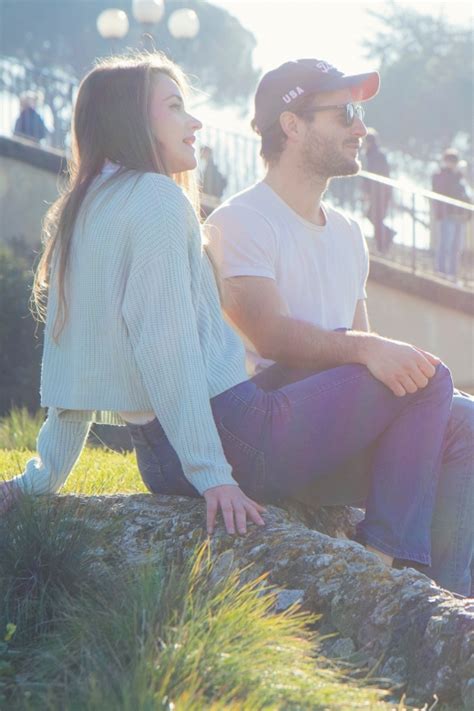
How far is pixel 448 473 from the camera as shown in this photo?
3.96m

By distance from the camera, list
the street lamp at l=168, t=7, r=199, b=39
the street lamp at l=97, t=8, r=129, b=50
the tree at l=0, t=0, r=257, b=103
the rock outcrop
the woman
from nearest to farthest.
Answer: the rock outcrop → the woman → the street lamp at l=168, t=7, r=199, b=39 → the street lamp at l=97, t=8, r=129, b=50 → the tree at l=0, t=0, r=257, b=103

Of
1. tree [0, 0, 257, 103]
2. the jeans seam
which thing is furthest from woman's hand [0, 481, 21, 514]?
tree [0, 0, 257, 103]

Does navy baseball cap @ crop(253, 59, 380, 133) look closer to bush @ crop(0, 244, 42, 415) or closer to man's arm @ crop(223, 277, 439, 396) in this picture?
man's arm @ crop(223, 277, 439, 396)

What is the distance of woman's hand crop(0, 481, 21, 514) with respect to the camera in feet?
11.6

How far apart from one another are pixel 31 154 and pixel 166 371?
1068 centimetres

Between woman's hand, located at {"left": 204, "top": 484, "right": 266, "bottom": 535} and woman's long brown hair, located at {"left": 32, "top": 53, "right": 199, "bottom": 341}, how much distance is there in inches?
26.9

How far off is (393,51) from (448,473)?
4853 centimetres

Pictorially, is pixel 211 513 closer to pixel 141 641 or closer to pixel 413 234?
pixel 141 641

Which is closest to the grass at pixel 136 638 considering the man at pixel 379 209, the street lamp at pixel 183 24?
the man at pixel 379 209

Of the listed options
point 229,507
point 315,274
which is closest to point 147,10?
point 315,274

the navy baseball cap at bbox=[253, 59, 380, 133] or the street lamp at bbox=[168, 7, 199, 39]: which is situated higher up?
the street lamp at bbox=[168, 7, 199, 39]

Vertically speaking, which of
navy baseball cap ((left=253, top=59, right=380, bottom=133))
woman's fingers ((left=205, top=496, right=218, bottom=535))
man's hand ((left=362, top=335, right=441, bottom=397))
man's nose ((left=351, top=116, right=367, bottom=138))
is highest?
navy baseball cap ((left=253, top=59, right=380, bottom=133))

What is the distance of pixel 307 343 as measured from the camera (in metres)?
4.07

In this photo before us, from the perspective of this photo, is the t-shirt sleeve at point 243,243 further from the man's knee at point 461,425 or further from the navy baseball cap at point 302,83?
the man's knee at point 461,425
